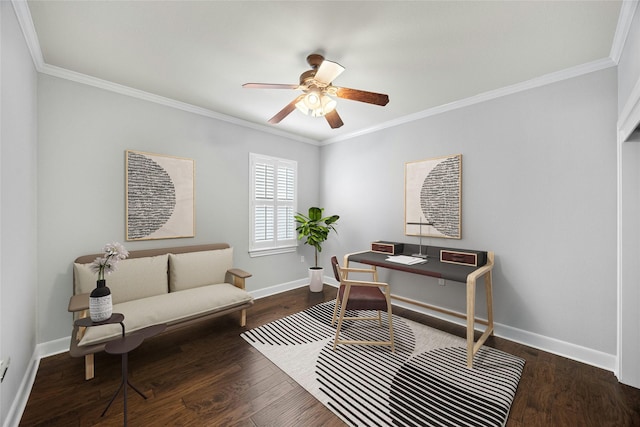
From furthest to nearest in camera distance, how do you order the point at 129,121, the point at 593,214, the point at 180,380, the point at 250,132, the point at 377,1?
1. the point at 250,132
2. the point at 129,121
3. the point at 593,214
4. the point at 180,380
5. the point at 377,1

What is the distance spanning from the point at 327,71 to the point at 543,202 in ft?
8.03

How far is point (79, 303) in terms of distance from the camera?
2096 mm

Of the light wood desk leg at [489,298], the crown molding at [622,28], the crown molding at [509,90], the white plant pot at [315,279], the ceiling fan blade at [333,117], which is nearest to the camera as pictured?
the crown molding at [622,28]

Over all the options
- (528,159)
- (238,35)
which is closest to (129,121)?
(238,35)

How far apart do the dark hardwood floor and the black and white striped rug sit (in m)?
0.12

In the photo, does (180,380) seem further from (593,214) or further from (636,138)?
(636,138)

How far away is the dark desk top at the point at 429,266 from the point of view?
2.42 m

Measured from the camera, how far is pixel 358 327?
299cm

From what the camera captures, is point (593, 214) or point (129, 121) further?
point (129, 121)

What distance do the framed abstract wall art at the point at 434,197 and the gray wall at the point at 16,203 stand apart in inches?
144

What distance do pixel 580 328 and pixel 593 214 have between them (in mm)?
1053

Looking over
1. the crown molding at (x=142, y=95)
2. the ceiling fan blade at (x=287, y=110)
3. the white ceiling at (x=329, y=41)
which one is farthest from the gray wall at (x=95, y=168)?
the ceiling fan blade at (x=287, y=110)

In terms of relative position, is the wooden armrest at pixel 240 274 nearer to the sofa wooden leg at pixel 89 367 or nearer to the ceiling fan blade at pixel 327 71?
the sofa wooden leg at pixel 89 367

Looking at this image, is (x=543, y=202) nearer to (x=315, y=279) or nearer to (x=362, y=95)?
(x=362, y=95)
